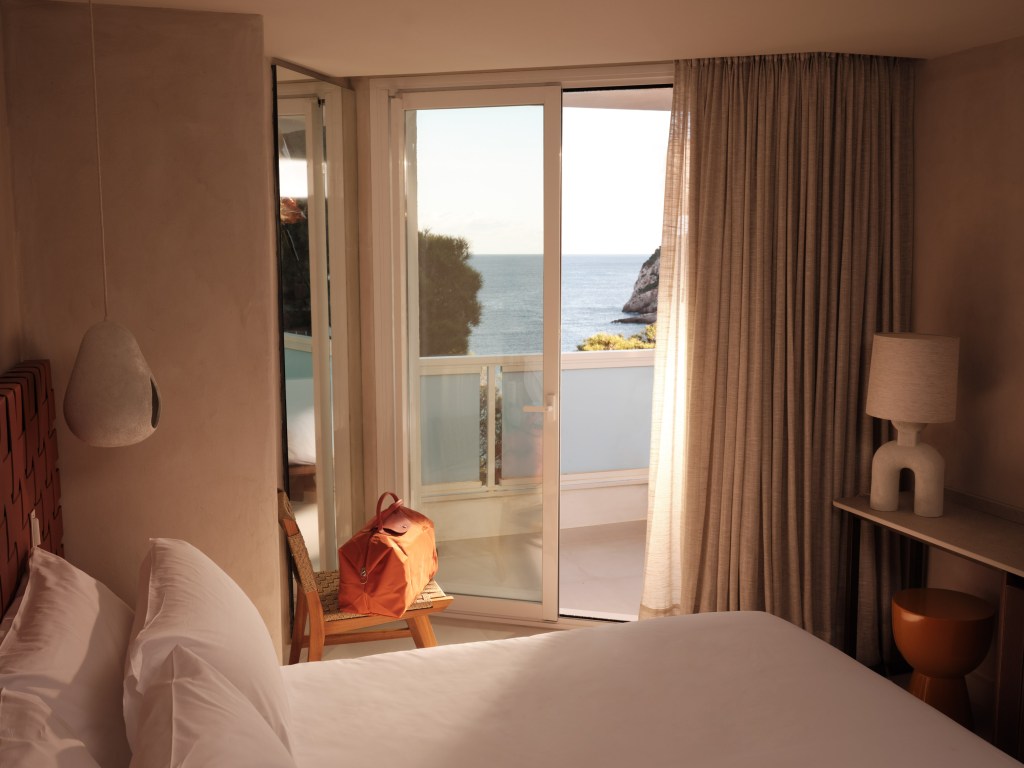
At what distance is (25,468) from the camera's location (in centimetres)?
216

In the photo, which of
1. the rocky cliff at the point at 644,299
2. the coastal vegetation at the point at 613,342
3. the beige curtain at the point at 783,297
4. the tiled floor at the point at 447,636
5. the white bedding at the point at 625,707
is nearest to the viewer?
the white bedding at the point at 625,707

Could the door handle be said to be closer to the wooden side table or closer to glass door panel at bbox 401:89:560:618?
glass door panel at bbox 401:89:560:618

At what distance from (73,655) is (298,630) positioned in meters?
1.61

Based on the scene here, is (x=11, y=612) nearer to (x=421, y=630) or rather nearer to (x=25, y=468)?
(x=25, y=468)

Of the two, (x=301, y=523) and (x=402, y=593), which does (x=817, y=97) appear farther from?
(x=301, y=523)

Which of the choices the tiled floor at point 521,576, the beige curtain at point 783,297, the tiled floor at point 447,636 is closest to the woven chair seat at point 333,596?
the tiled floor at point 521,576

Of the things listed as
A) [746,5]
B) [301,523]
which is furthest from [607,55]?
[301,523]

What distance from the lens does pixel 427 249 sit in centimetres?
384

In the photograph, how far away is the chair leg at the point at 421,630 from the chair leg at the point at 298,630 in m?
0.40

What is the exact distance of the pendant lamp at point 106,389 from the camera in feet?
7.14

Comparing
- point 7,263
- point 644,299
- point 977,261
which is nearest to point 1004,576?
point 977,261

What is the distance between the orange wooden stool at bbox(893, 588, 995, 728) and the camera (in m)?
2.86

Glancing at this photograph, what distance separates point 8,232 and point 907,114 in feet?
10.3

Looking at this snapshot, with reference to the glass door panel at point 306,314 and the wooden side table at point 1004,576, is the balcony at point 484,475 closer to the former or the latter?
the glass door panel at point 306,314
